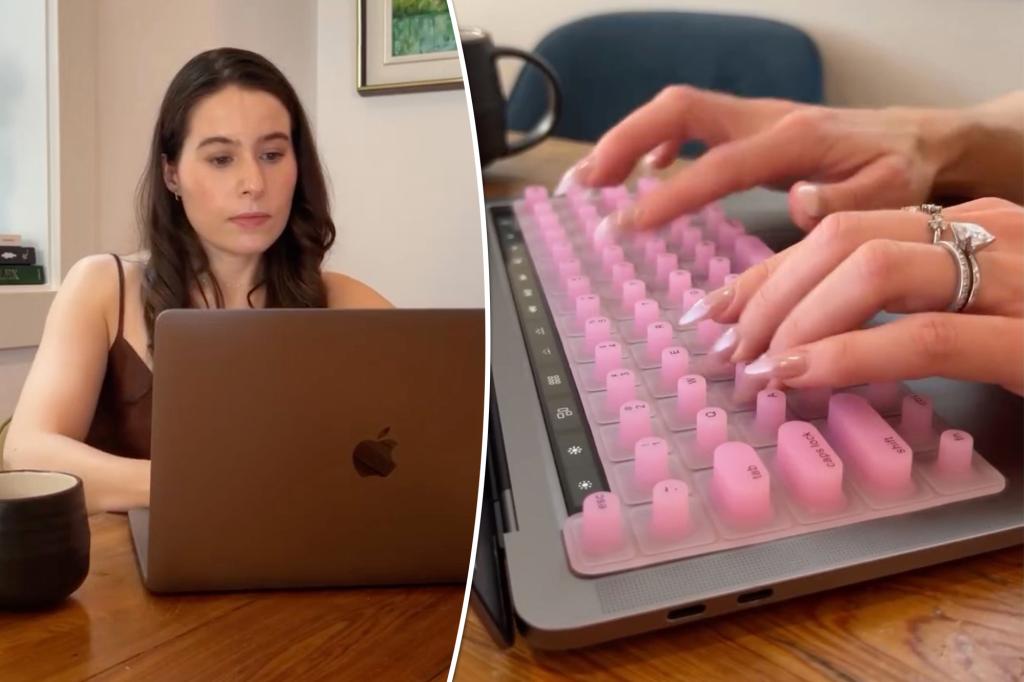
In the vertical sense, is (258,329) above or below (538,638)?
above

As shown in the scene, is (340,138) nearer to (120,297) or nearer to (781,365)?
(120,297)

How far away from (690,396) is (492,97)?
144mm

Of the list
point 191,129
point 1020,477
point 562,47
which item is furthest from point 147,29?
point 1020,477

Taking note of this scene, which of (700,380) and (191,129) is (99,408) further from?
(700,380)

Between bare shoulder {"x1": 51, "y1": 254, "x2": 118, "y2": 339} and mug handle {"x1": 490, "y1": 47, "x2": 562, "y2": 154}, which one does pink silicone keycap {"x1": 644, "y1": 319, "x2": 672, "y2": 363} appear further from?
bare shoulder {"x1": 51, "y1": 254, "x2": 118, "y2": 339}

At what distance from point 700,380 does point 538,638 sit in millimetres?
123

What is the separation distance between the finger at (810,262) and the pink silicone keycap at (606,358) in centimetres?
5

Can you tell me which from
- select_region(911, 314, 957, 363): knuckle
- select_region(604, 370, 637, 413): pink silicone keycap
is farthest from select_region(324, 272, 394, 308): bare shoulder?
select_region(911, 314, 957, 363): knuckle

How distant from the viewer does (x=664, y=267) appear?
345 millimetres

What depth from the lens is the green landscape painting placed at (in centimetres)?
28

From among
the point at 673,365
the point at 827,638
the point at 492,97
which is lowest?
the point at 827,638

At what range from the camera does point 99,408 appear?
0.27 metres

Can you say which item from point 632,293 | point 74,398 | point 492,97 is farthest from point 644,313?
point 74,398

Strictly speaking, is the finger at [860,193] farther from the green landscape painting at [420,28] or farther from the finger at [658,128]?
the green landscape painting at [420,28]
